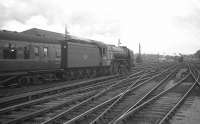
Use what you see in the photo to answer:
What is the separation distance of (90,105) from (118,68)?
52.8ft

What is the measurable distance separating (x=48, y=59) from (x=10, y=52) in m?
3.19

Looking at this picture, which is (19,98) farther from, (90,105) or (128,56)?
(128,56)

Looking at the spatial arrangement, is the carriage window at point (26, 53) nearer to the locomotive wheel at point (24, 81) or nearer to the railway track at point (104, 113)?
the locomotive wheel at point (24, 81)

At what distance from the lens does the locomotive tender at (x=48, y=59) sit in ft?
39.3

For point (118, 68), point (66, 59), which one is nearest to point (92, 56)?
point (66, 59)

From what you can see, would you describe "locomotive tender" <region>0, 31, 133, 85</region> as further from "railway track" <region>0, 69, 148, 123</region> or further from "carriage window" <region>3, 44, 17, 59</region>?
"railway track" <region>0, 69, 148, 123</region>

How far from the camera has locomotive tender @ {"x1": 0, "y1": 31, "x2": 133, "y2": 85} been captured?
472 inches

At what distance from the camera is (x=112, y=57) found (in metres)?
22.6

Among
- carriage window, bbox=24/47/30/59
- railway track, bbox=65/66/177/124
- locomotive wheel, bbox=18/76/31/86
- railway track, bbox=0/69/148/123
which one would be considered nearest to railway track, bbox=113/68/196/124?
railway track, bbox=65/66/177/124

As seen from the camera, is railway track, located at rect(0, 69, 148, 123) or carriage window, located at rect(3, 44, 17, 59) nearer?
railway track, located at rect(0, 69, 148, 123)

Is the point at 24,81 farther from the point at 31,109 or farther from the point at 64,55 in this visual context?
the point at 31,109

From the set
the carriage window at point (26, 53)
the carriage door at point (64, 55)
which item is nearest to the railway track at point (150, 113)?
the carriage window at point (26, 53)

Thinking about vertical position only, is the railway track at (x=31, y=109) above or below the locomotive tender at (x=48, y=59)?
below

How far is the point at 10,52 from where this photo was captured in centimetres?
1202
